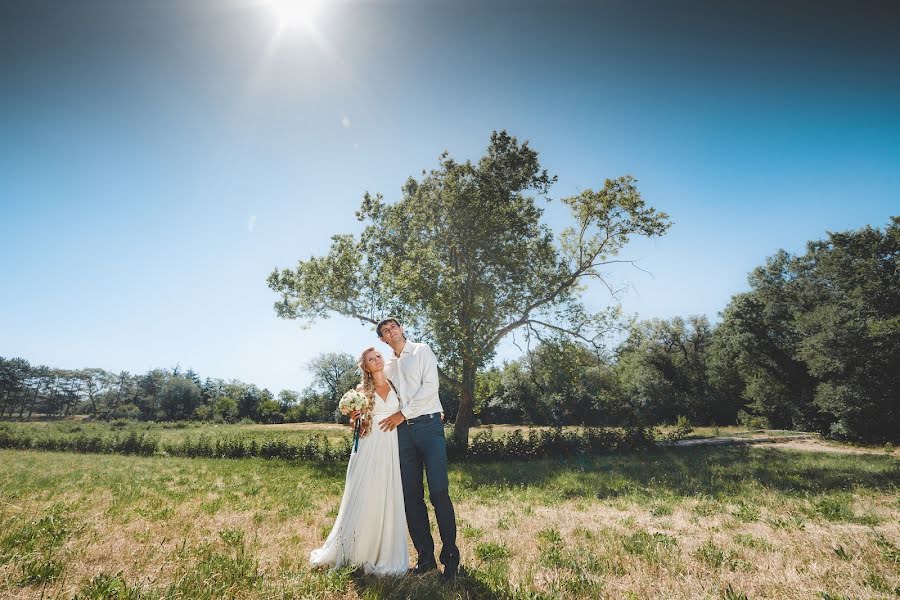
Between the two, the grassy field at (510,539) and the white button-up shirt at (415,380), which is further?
the white button-up shirt at (415,380)

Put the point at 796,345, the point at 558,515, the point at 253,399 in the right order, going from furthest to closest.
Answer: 1. the point at 253,399
2. the point at 796,345
3. the point at 558,515

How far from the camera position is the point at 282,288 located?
73.7 ft

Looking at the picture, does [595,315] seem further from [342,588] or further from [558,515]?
[342,588]

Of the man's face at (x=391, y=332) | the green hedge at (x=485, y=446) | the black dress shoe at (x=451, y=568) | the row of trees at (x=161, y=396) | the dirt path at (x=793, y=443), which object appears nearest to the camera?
the black dress shoe at (x=451, y=568)

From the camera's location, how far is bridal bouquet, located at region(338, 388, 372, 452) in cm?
480

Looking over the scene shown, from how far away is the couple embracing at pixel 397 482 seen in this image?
4.48m

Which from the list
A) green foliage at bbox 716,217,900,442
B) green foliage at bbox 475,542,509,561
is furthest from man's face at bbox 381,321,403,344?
green foliage at bbox 716,217,900,442

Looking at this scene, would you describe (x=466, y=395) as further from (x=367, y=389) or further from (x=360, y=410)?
(x=360, y=410)

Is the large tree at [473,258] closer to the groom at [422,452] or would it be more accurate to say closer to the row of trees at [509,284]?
the row of trees at [509,284]

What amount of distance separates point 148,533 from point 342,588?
12.9 feet

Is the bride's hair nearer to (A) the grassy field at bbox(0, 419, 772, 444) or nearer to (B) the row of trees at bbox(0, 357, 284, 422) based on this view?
(A) the grassy field at bbox(0, 419, 772, 444)

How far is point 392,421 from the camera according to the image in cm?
465

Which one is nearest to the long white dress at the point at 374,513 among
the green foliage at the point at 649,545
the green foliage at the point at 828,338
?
the green foliage at the point at 649,545

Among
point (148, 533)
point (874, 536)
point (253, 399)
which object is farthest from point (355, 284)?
point (253, 399)
